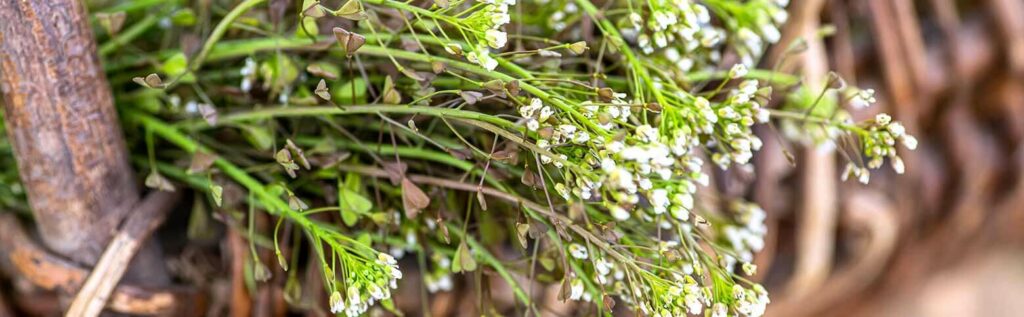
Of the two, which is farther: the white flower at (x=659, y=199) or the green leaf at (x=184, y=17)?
the green leaf at (x=184, y=17)

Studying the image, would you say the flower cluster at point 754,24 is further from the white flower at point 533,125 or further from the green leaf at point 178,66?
the green leaf at point 178,66

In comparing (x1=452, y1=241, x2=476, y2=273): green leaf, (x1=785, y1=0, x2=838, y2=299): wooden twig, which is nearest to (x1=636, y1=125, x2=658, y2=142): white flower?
(x1=452, y1=241, x2=476, y2=273): green leaf

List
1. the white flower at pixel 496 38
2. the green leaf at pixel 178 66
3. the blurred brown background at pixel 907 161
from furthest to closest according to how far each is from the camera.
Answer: the blurred brown background at pixel 907 161
the green leaf at pixel 178 66
the white flower at pixel 496 38

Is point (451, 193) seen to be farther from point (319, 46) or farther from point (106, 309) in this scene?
point (106, 309)

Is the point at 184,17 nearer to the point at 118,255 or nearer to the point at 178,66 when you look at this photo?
the point at 178,66

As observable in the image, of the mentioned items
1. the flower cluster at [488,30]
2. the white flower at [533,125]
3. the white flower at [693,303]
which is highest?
the flower cluster at [488,30]

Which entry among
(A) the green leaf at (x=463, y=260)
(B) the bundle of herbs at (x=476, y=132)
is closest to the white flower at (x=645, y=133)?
(B) the bundle of herbs at (x=476, y=132)

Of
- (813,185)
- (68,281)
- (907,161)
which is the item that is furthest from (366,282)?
(907,161)

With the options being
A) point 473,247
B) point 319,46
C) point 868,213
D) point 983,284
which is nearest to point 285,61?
point 319,46
